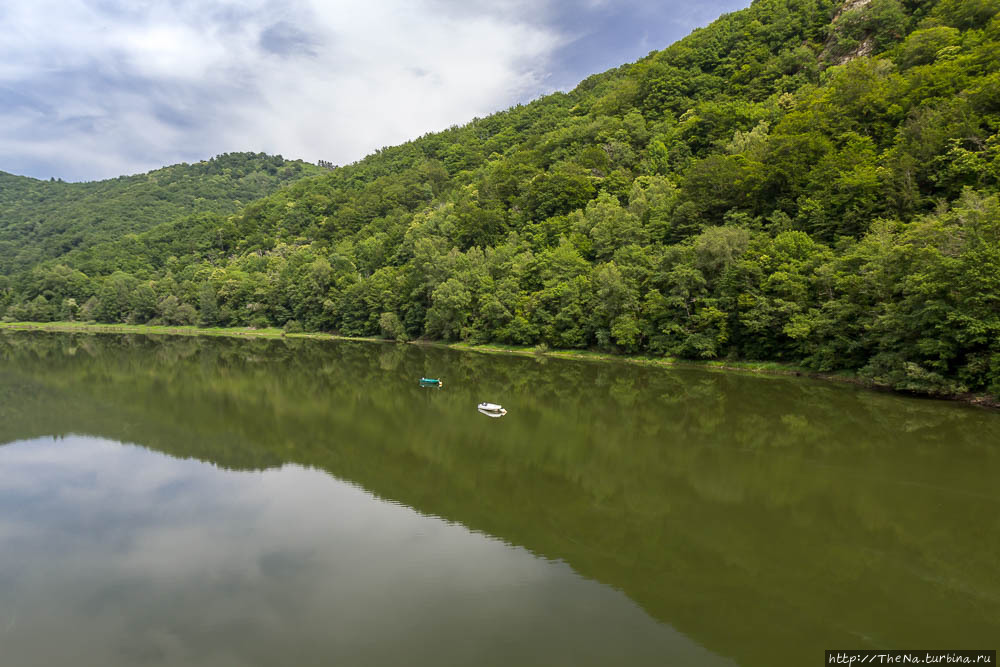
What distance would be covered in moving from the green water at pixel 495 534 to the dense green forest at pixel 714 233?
1016 cm

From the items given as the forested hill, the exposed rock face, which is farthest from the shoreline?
the exposed rock face

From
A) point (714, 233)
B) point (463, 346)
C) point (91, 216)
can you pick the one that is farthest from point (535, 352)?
point (91, 216)

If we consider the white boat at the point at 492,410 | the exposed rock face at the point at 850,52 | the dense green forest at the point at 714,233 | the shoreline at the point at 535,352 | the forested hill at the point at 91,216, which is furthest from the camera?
the forested hill at the point at 91,216

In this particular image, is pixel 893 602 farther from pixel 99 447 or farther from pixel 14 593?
pixel 99 447

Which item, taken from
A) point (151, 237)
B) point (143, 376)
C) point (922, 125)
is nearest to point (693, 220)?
point (922, 125)

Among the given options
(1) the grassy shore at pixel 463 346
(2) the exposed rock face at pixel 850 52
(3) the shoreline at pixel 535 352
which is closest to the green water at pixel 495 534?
(3) the shoreline at pixel 535 352

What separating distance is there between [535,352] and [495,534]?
46.6 meters

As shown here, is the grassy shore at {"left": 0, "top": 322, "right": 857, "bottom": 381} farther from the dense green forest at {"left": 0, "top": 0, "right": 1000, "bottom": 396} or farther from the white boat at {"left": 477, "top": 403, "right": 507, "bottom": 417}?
the white boat at {"left": 477, "top": 403, "right": 507, "bottom": 417}

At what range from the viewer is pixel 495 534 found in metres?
13.8

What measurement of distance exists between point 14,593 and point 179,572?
315cm

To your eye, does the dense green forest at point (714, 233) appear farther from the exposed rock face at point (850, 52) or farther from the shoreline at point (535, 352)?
the shoreline at point (535, 352)

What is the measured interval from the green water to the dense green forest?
10156 mm

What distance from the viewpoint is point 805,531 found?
13.7 meters

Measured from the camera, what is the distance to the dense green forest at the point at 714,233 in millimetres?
34594
